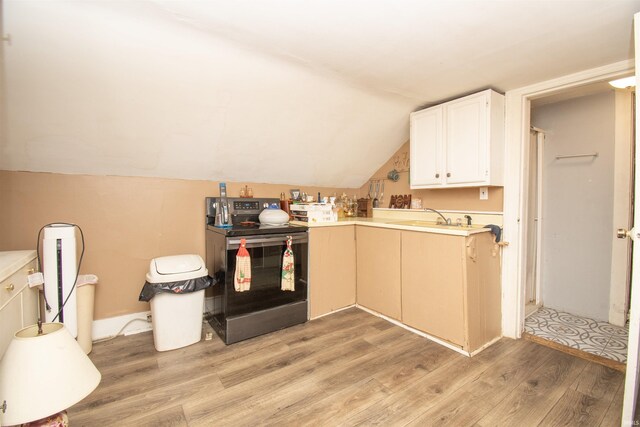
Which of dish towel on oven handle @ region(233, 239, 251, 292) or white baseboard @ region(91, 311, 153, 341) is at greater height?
dish towel on oven handle @ region(233, 239, 251, 292)

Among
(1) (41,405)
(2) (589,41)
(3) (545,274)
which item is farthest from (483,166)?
(1) (41,405)

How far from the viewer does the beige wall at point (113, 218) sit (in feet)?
7.02

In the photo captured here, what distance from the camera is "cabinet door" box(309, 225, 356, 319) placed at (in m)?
2.82

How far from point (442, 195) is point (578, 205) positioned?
4.34 ft

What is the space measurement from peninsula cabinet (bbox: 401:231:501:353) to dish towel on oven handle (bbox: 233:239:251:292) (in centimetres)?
134

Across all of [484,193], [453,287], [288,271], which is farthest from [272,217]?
[484,193]

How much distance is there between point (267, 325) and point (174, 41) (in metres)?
2.15

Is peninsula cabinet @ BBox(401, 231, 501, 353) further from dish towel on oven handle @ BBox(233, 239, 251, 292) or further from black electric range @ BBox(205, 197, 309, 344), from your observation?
dish towel on oven handle @ BBox(233, 239, 251, 292)

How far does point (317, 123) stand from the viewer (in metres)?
2.80

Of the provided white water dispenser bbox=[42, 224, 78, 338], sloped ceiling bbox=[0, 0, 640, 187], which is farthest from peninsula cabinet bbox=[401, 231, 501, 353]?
white water dispenser bbox=[42, 224, 78, 338]

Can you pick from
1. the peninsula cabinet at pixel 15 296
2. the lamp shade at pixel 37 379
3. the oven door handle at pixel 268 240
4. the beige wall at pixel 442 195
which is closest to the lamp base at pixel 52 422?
the lamp shade at pixel 37 379

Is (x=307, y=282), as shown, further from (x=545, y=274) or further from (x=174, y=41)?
(x=545, y=274)

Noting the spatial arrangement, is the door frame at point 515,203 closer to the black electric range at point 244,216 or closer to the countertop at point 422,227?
the countertop at point 422,227

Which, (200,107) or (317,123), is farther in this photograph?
(317,123)
